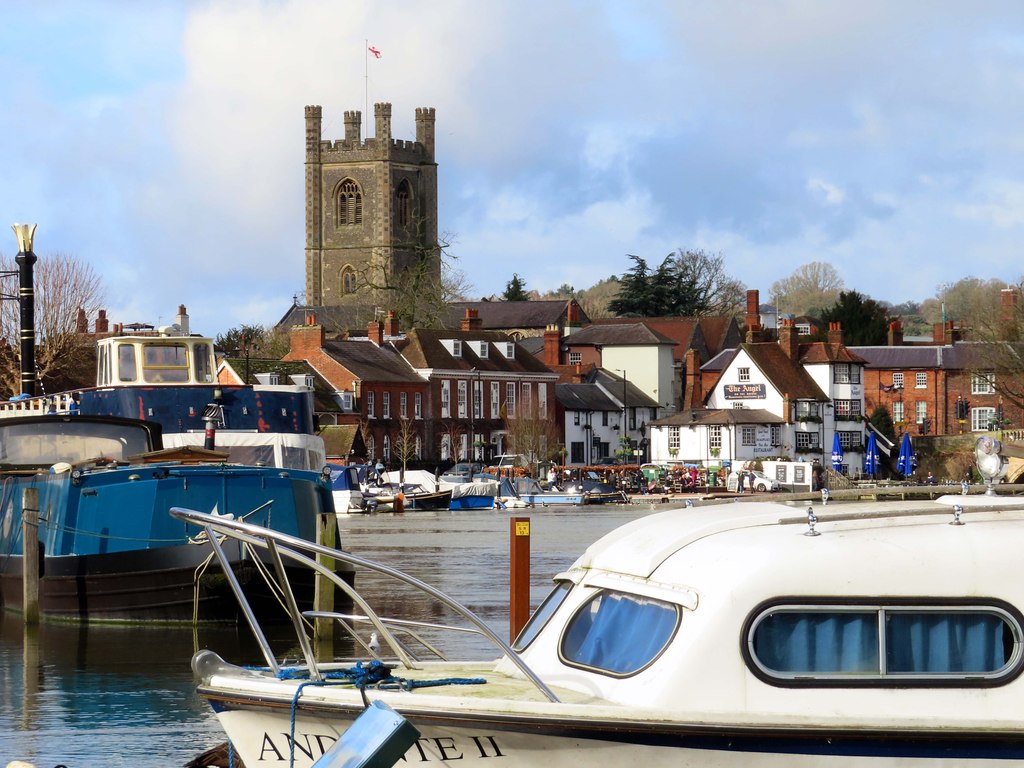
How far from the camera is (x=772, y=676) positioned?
944 centimetres

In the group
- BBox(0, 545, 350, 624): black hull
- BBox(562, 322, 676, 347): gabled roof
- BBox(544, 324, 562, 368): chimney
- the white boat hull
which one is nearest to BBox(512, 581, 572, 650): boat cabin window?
the white boat hull

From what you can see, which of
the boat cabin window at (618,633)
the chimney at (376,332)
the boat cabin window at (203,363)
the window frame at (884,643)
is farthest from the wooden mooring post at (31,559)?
the chimney at (376,332)

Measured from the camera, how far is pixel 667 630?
31.8 feet

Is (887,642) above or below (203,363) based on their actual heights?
below

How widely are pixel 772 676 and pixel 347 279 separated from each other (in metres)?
151

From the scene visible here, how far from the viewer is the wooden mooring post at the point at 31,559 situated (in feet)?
82.9

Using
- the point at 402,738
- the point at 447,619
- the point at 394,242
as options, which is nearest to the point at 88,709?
the point at 447,619

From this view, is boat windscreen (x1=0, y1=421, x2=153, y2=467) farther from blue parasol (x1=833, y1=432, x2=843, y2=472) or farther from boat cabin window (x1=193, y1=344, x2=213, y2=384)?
blue parasol (x1=833, y1=432, x2=843, y2=472)

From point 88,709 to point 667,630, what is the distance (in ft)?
35.8

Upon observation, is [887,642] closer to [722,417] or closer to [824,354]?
[722,417]

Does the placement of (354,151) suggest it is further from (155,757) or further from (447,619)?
(155,757)

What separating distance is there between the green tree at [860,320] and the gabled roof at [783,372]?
71.8 ft

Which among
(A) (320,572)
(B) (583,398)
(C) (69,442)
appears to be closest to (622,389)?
(B) (583,398)

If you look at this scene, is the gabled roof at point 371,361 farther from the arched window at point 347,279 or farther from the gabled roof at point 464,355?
the arched window at point 347,279
